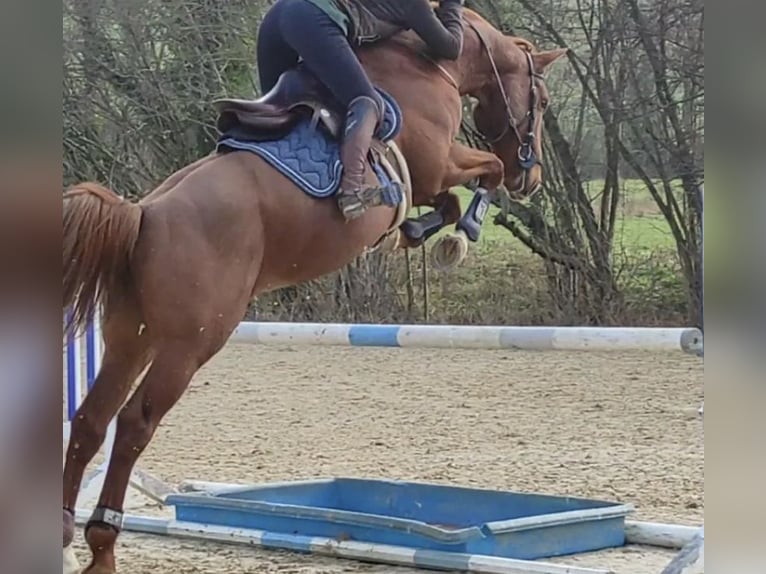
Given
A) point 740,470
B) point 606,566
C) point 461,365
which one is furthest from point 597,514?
point 740,470

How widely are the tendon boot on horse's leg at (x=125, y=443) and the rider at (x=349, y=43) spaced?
0.36m

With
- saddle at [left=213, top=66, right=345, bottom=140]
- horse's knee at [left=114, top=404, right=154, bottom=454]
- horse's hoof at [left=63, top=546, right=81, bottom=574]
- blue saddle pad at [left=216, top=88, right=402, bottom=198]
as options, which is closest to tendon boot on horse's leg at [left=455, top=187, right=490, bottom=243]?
blue saddle pad at [left=216, top=88, right=402, bottom=198]

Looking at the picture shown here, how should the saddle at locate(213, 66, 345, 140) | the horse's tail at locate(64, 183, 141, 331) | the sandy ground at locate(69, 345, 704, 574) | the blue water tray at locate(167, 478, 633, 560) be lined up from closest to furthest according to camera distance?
the horse's tail at locate(64, 183, 141, 331)
the saddle at locate(213, 66, 345, 140)
the blue water tray at locate(167, 478, 633, 560)
the sandy ground at locate(69, 345, 704, 574)

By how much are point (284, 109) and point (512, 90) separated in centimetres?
38

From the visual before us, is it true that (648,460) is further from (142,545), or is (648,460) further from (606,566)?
(142,545)

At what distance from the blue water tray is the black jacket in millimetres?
766

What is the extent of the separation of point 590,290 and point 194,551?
0.86 m

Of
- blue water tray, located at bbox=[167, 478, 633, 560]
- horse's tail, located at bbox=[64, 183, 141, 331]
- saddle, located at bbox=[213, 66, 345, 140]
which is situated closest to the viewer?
horse's tail, located at bbox=[64, 183, 141, 331]

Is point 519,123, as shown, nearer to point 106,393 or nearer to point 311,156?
point 311,156

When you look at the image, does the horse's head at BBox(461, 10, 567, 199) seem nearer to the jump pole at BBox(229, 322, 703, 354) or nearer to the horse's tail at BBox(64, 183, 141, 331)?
the jump pole at BBox(229, 322, 703, 354)

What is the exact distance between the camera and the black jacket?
1.82 meters

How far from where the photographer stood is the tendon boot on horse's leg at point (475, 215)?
74.0 inches

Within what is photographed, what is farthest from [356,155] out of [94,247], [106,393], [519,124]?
[106,393]

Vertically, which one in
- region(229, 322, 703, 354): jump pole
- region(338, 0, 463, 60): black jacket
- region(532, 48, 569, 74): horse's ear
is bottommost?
region(229, 322, 703, 354): jump pole
